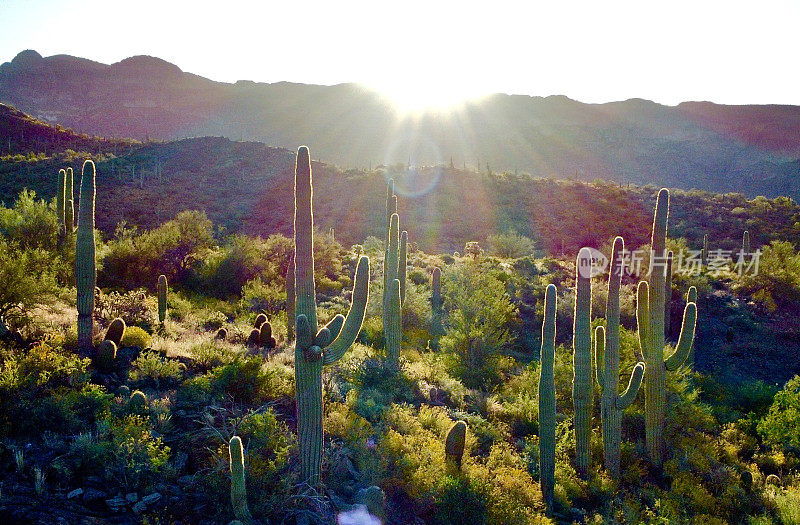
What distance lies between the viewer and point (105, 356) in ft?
30.2

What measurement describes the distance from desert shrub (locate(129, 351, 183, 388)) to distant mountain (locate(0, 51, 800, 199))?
75.8 metres

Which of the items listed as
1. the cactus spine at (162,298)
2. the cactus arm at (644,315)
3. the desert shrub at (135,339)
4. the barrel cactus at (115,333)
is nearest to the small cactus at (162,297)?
the cactus spine at (162,298)

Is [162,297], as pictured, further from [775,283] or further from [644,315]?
[775,283]

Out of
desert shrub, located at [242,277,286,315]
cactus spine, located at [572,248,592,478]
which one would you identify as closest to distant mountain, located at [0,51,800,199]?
desert shrub, located at [242,277,286,315]

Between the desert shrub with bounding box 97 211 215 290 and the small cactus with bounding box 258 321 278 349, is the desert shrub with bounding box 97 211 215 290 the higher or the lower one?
the higher one

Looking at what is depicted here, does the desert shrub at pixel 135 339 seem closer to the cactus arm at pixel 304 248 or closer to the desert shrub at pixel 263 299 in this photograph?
the cactus arm at pixel 304 248

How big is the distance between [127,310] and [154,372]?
197 inches

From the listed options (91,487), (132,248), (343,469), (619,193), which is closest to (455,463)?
(343,469)

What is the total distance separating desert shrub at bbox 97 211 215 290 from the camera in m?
19.5

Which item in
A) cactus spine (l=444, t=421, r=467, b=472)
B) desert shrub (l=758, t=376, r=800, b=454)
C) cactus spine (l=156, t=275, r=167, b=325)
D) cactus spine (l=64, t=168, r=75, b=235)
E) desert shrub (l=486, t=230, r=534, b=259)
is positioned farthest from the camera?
desert shrub (l=486, t=230, r=534, b=259)

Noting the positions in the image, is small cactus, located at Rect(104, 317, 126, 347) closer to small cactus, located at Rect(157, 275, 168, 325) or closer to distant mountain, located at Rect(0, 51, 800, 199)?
small cactus, located at Rect(157, 275, 168, 325)

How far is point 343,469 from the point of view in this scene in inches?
303

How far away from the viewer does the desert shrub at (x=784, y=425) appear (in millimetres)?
12828

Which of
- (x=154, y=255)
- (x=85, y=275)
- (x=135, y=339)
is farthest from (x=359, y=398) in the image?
(x=154, y=255)
